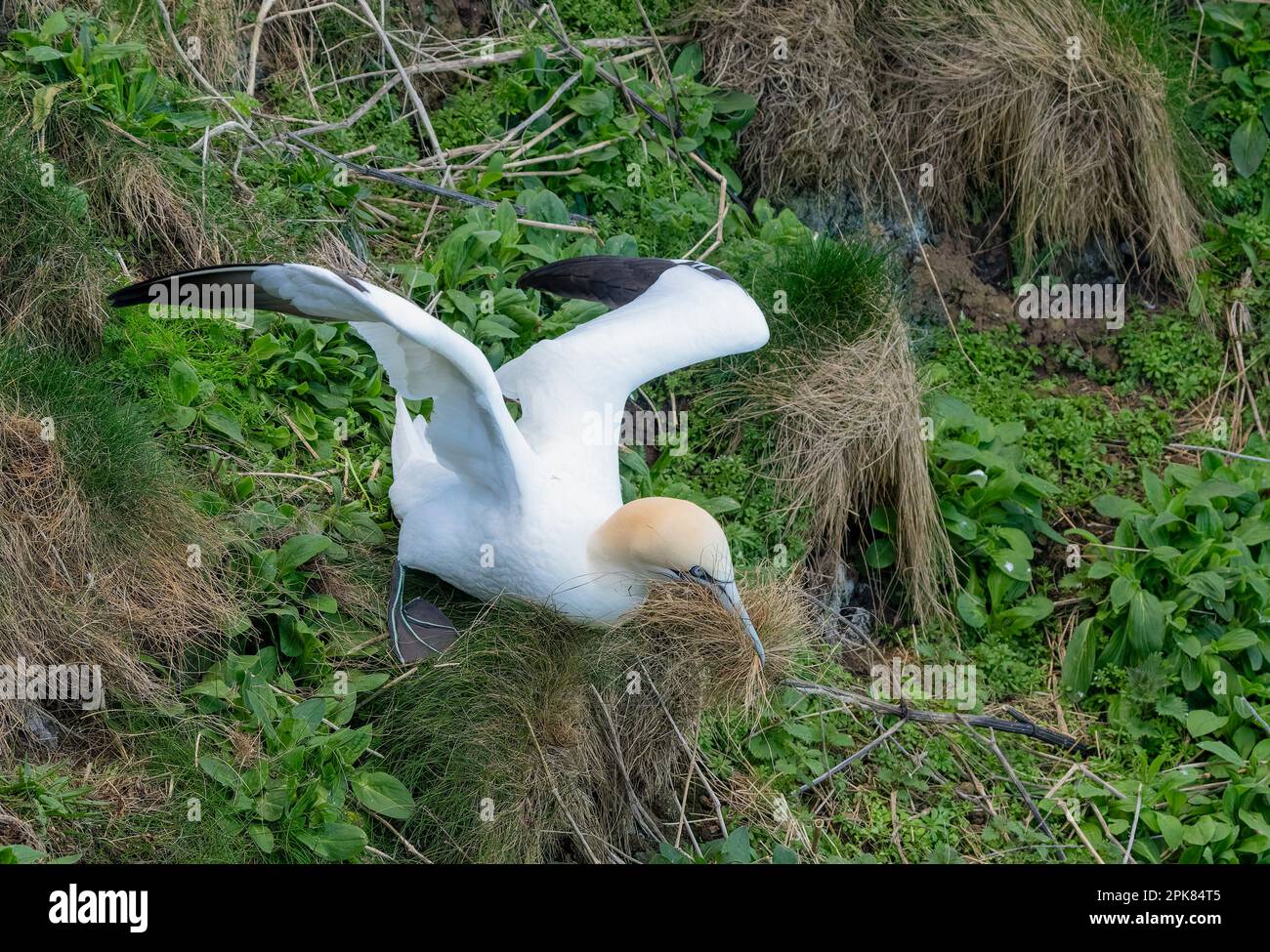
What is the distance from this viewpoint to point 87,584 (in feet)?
13.2

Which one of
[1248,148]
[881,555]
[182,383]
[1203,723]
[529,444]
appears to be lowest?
[1203,723]

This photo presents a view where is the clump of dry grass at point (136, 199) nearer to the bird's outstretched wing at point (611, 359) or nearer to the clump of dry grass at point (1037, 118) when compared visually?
the bird's outstretched wing at point (611, 359)

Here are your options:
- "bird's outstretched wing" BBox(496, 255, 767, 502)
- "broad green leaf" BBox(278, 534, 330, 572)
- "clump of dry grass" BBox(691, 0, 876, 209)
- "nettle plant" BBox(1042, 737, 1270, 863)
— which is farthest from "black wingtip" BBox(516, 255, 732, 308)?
"nettle plant" BBox(1042, 737, 1270, 863)

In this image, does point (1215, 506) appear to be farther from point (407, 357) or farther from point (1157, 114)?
point (407, 357)

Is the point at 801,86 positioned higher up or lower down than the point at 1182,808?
higher up

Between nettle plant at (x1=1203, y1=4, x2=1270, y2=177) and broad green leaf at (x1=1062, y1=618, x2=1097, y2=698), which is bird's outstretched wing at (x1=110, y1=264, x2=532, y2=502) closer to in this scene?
broad green leaf at (x1=1062, y1=618, x2=1097, y2=698)

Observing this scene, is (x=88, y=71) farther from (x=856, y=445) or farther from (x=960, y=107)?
(x=960, y=107)

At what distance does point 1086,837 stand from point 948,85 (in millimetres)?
3370

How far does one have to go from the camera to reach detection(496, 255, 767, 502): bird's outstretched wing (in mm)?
4617

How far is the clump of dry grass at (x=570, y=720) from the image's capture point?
13.5 ft

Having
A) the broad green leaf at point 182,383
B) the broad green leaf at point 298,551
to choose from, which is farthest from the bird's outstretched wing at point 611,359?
the broad green leaf at point 182,383

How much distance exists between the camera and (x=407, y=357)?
4.04 metres

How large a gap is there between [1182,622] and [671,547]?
8.24 ft

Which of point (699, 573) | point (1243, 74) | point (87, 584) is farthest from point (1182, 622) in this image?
point (87, 584)
